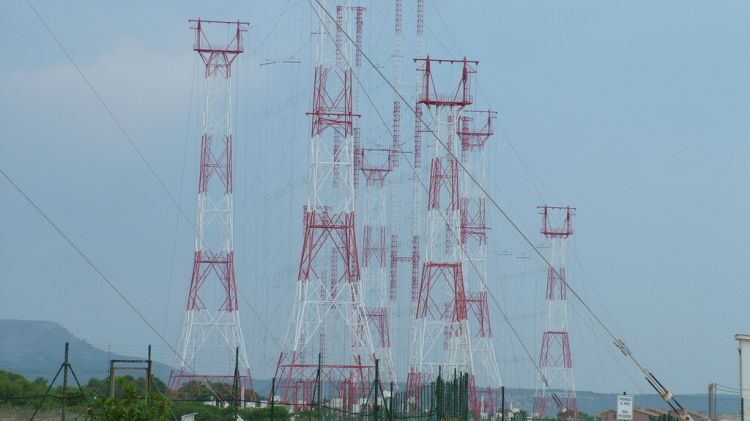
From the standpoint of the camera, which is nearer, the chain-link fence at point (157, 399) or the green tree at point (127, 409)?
the green tree at point (127, 409)

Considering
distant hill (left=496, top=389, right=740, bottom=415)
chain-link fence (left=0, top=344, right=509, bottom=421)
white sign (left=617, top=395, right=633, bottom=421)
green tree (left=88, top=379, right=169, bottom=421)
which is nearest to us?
green tree (left=88, top=379, right=169, bottom=421)

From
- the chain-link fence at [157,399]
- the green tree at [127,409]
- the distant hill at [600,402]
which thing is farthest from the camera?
the distant hill at [600,402]

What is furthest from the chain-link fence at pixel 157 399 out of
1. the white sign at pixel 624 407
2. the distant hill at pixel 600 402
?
the distant hill at pixel 600 402

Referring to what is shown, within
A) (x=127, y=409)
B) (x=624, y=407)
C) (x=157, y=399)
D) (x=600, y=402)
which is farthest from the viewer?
(x=600, y=402)

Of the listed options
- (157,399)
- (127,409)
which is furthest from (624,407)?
(127,409)

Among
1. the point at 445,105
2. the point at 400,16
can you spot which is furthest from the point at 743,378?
the point at 400,16

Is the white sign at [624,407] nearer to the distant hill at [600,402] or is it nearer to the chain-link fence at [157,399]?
the chain-link fence at [157,399]

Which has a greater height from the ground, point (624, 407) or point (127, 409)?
point (127, 409)

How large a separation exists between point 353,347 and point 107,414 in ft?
81.3

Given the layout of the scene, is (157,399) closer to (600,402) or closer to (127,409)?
(127,409)

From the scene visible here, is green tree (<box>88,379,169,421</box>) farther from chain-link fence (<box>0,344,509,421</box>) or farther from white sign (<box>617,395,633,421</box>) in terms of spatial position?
white sign (<box>617,395,633,421</box>)

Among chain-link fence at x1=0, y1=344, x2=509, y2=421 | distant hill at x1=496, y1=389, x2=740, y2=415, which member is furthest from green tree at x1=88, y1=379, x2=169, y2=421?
distant hill at x1=496, y1=389, x2=740, y2=415

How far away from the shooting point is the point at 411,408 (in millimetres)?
39312

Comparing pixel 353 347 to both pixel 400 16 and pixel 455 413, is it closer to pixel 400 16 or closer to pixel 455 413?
pixel 455 413
